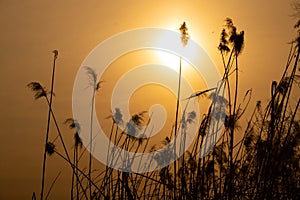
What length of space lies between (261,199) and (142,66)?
5.10 meters

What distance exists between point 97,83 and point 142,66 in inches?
134

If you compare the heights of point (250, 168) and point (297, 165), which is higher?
point (297, 165)

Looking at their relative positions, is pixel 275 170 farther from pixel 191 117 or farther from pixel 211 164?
pixel 191 117

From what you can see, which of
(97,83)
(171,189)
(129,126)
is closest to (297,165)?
(171,189)

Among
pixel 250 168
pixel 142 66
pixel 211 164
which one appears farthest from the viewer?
pixel 142 66

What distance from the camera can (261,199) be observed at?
3.02 metres

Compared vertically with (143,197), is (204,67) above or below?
above

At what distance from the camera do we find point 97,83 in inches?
180

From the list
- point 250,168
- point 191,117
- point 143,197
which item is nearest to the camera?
point 250,168

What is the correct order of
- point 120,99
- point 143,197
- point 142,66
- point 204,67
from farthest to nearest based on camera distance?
1. point 142,66
2. point 120,99
3. point 204,67
4. point 143,197

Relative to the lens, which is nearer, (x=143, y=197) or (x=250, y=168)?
(x=250, y=168)

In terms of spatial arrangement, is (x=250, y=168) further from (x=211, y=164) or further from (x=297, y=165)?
(x=297, y=165)

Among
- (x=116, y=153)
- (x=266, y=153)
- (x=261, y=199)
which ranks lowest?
(x=261, y=199)

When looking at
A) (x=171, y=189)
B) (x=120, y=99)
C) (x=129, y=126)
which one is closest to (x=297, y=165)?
(x=171, y=189)
